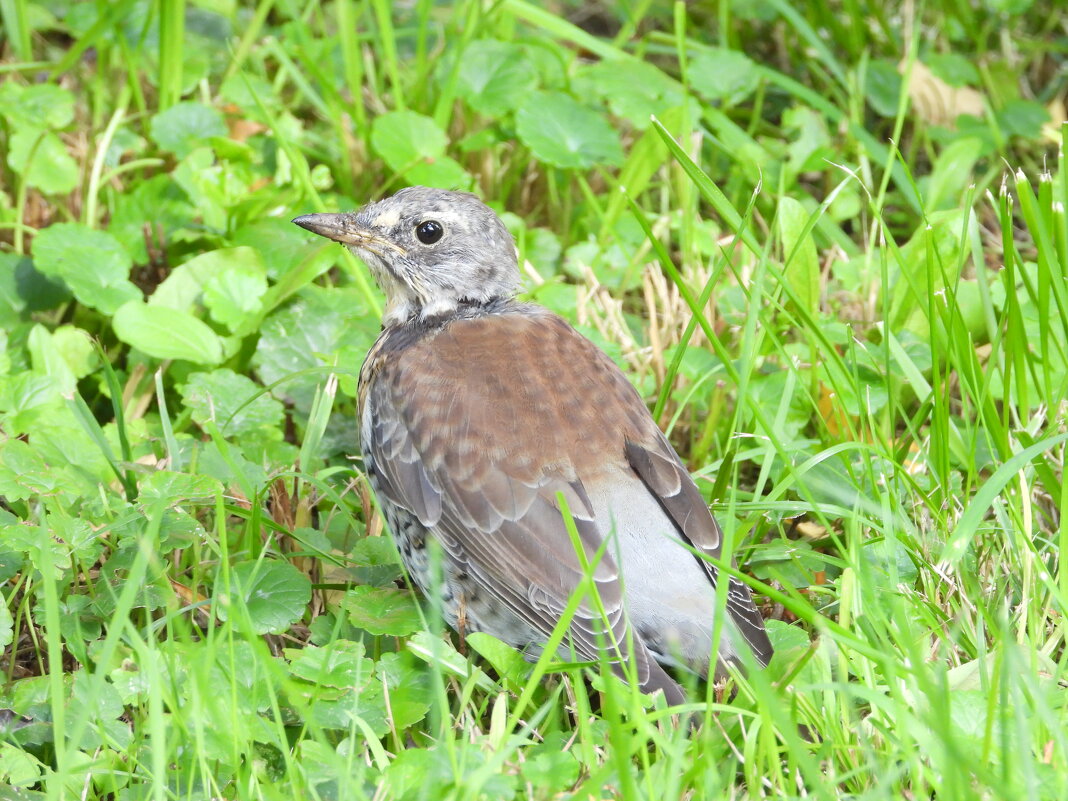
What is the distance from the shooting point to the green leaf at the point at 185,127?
5180 mm

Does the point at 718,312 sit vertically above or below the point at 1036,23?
below

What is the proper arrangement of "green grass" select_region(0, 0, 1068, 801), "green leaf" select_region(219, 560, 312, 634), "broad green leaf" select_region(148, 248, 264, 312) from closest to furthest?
"green grass" select_region(0, 0, 1068, 801) < "green leaf" select_region(219, 560, 312, 634) < "broad green leaf" select_region(148, 248, 264, 312)

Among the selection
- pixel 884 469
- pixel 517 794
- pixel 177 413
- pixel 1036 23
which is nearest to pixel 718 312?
pixel 884 469

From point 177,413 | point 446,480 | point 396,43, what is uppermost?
point 396,43

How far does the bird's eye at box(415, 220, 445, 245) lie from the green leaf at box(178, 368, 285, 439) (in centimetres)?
71

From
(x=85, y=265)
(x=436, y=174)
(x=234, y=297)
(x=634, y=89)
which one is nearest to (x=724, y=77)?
(x=634, y=89)

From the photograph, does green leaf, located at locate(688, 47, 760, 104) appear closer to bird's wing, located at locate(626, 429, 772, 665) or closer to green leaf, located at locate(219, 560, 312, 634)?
bird's wing, located at locate(626, 429, 772, 665)

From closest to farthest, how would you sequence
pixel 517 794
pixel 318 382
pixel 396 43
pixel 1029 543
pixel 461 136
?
pixel 517 794, pixel 1029 543, pixel 318 382, pixel 461 136, pixel 396 43

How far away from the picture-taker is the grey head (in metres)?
4.12

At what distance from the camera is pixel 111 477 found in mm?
3820

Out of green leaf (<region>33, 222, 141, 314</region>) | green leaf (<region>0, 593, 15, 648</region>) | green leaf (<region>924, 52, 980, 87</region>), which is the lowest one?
green leaf (<region>0, 593, 15, 648</region>)

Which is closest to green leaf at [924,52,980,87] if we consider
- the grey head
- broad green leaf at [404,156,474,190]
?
broad green leaf at [404,156,474,190]

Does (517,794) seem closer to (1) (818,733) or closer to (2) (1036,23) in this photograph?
(1) (818,733)

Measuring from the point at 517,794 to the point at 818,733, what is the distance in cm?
Answer: 71
